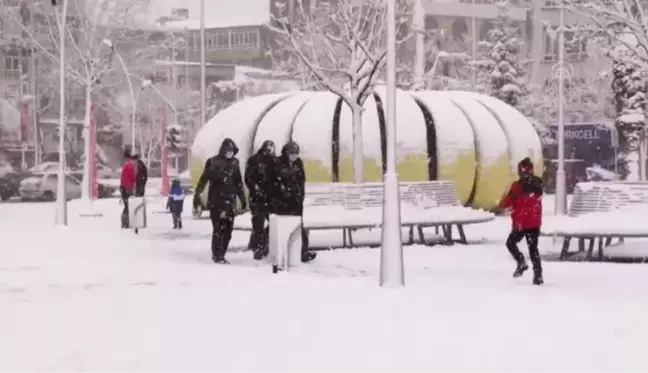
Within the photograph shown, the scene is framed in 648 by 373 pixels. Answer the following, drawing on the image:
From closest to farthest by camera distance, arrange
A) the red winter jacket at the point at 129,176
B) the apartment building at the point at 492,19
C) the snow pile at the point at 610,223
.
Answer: the snow pile at the point at 610,223 < the red winter jacket at the point at 129,176 < the apartment building at the point at 492,19

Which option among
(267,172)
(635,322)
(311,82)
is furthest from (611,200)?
(311,82)

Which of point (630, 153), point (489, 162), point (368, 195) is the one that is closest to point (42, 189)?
point (489, 162)

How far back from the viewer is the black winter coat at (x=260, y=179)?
15422 mm

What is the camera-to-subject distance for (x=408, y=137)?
2759 centimetres

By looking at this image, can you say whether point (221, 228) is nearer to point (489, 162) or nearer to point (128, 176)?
point (128, 176)

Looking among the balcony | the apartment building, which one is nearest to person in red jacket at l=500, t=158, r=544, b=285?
the apartment building

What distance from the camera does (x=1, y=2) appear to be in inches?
1896

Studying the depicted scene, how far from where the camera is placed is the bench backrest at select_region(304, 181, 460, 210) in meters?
19.4

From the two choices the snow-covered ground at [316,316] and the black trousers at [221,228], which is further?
the black trousers at [221,228]

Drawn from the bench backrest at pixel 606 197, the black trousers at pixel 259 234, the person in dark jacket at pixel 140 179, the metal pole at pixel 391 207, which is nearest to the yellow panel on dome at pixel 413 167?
the person in dark jacket at pixel 140 179

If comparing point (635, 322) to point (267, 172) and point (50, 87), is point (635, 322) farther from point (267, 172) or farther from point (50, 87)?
point (50, 87)

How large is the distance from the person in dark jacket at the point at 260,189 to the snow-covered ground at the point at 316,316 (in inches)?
27.1

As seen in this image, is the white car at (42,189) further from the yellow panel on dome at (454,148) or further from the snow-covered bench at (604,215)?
the snow-covered bench at (604,215)

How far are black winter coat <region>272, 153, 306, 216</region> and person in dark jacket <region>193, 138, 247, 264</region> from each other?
1.18m
